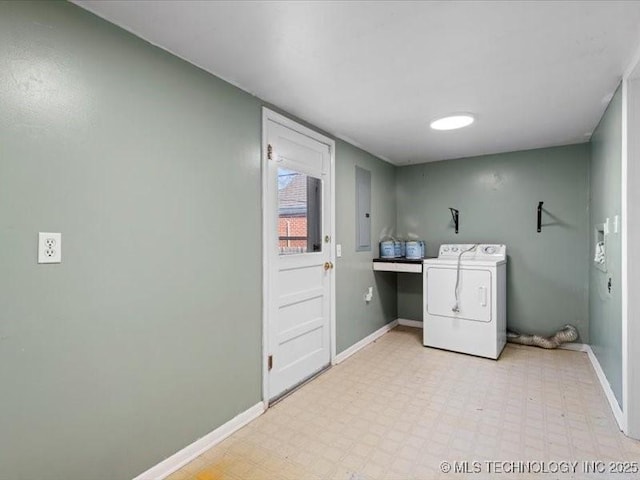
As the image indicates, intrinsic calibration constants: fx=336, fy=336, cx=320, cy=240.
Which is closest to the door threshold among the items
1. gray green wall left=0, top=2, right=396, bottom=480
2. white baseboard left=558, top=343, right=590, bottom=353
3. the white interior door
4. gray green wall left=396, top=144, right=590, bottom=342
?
the white interior door

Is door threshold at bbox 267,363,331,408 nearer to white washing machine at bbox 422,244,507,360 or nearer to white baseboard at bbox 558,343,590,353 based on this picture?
white washing machine at bbox 422,244,507,360

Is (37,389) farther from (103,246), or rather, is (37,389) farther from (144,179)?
(144,179)

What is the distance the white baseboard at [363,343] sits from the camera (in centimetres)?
332

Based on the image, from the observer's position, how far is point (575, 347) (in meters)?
3.57

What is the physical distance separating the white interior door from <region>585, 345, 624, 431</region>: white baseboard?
2100 mm

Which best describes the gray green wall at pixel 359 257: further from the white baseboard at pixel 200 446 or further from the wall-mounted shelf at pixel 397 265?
the white baseboard at pixel 200 446

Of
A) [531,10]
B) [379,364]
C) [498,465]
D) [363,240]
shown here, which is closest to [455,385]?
[379,364]

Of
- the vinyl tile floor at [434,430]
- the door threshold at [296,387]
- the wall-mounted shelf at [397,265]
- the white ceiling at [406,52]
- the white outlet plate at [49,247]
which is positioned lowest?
the vinyl tile floor at [434,430]

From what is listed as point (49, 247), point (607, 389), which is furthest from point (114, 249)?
point (607, 389)

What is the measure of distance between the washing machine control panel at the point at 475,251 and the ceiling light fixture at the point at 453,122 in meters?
1.52

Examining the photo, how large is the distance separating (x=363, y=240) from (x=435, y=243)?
1.17 metres

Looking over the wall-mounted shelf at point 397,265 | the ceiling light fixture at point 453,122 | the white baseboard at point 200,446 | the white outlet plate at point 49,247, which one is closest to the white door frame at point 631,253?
the ceiling light fixture at point 453,122

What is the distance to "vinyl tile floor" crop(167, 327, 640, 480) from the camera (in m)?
1.79

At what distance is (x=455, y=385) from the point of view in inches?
110
